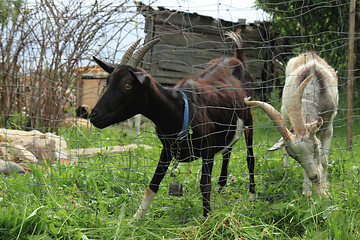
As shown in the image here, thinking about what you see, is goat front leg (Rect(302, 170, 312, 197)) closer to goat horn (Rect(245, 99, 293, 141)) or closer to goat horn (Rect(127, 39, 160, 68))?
goat horn (Rect(245, 99, 293, 141))

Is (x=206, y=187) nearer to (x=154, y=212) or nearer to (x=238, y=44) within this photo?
(x=154, y=212)

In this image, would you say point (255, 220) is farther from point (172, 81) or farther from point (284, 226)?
point (172, 81)

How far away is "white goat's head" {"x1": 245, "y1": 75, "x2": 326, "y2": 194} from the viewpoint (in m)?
3.37

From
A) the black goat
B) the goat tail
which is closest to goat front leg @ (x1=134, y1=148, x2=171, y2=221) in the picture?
the black goat

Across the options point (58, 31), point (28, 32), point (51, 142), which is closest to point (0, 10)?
point (28, 32)

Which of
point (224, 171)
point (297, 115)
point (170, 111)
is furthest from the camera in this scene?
point (224, 171)

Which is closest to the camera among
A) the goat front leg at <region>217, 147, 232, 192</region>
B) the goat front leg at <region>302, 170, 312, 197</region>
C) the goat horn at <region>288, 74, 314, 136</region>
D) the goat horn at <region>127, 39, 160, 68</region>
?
the goat horn at <region>127, 39, 160, 68</region>

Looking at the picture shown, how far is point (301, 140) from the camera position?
3457 millimetres

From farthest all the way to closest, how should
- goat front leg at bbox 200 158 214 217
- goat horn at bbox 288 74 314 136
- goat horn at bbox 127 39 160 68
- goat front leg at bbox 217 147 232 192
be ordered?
1. goat front leg at bbox 217 147 232 192
2. goat horn at bbox 288 74 314 136
3. goat front leg at bbox 200 158 214 217
4. goat horn at bbox 127 39 160 68

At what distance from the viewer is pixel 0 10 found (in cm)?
570

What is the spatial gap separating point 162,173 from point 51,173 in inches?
48.1

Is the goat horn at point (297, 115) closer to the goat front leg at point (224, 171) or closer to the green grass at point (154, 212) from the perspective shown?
the green grass at point (154, 212)

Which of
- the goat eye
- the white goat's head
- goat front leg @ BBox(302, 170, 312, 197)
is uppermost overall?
the goat eye

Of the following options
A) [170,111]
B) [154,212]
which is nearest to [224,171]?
[154,212]
